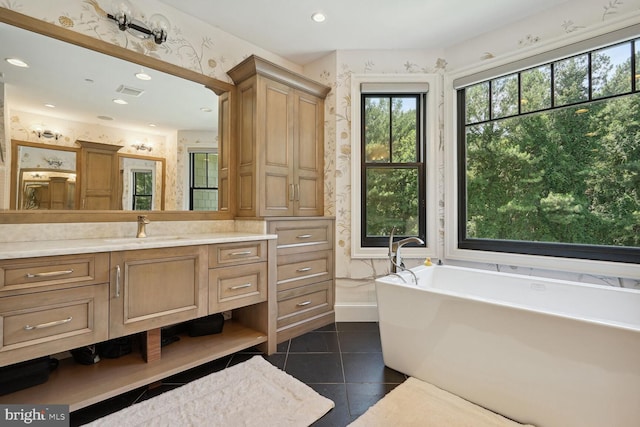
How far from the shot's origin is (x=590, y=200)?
217 cm

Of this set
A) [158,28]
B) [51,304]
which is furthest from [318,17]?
[51,304]

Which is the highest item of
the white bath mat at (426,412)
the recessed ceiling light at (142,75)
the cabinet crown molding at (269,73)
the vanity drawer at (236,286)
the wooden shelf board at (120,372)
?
the cabinet crown molding at (269,73)

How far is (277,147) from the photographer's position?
2.46 metres

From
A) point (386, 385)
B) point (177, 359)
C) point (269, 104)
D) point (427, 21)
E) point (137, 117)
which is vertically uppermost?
point (427, 21)

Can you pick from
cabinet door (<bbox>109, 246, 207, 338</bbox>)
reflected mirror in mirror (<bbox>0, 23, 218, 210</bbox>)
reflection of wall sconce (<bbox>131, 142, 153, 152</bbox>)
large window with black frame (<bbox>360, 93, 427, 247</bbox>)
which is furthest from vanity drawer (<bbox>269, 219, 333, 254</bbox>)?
reflection of wall sconce (<bbox>131, 142, 153, 152</bbox>)

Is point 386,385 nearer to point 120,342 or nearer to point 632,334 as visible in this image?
point 632,334

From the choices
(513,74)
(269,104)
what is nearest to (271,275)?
(269,104)

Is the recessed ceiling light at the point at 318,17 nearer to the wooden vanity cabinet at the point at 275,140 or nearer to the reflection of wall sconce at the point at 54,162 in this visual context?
the wooden vanity cabinet at the point at 275,140

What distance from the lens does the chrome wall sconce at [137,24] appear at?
191 cm

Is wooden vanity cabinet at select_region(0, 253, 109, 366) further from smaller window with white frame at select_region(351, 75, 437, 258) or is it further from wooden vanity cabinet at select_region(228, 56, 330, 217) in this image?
smaller window with white frame at select_region(351, 75, 437, 258)

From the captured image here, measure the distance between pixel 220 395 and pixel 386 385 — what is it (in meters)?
0.97

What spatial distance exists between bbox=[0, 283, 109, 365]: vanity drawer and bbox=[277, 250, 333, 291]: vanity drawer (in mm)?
1185

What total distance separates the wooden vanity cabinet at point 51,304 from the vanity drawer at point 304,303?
3.96 feet

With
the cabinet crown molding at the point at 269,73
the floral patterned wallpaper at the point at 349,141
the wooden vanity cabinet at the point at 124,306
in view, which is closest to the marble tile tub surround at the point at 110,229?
the wooden vanity cabinet at the point at 124,306
